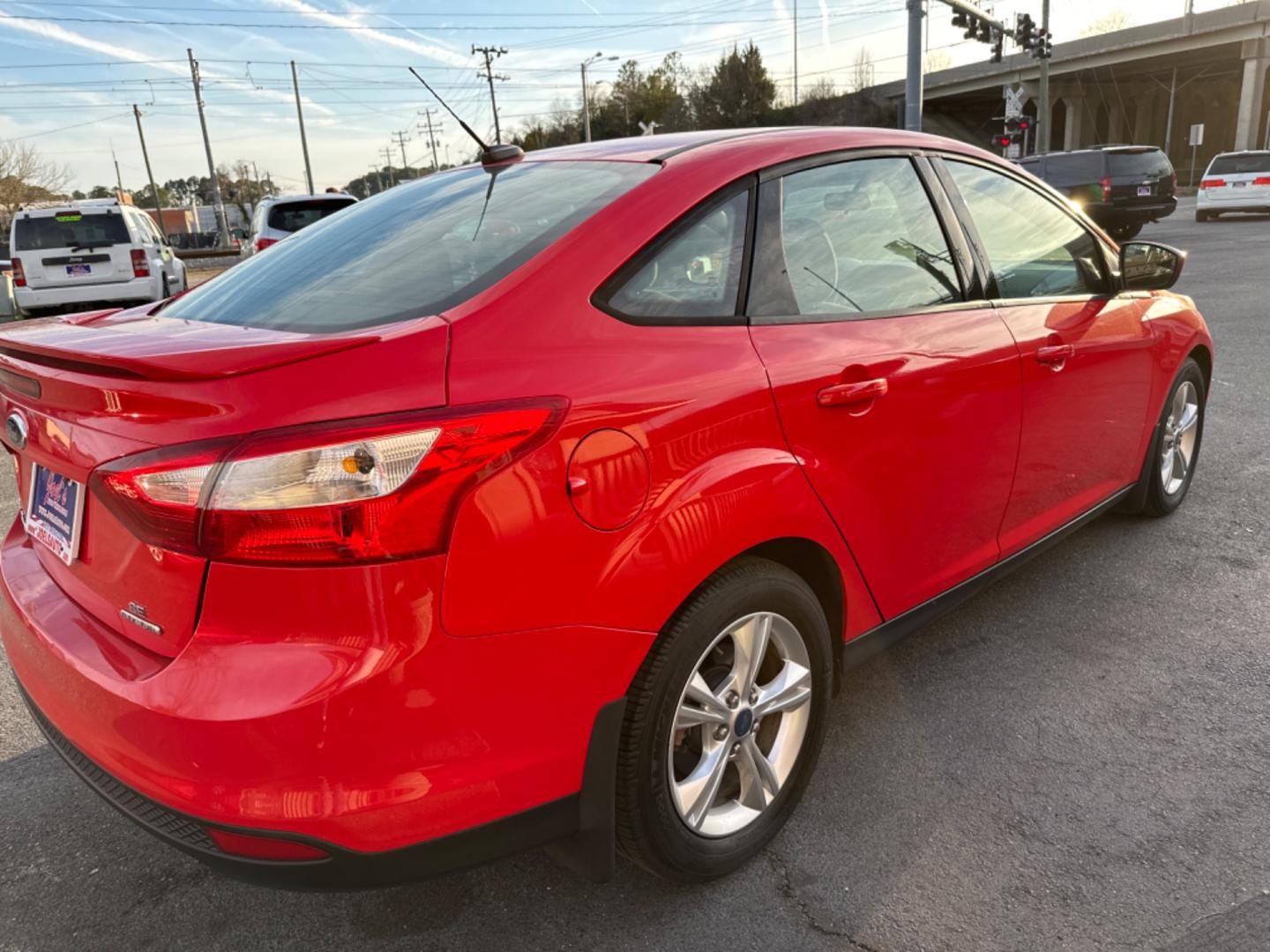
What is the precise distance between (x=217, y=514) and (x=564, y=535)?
0.56m

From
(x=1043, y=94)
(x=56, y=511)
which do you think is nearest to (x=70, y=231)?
(x=56, y=511)

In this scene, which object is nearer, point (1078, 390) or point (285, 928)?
point (285, 928)

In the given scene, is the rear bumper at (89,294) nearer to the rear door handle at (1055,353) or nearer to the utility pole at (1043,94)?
the rear door handle at (1055,353)

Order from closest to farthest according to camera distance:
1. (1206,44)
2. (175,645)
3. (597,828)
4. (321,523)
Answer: (321,523) → (175,645) → (597,828) → (1206,44)

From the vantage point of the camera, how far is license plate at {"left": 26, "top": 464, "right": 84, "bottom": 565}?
72.6 inches

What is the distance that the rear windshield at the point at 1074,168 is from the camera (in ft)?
61.9

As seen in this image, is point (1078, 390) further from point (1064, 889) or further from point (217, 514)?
point (217, 514)

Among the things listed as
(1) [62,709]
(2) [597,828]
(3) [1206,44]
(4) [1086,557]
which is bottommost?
(4) [1086,557]

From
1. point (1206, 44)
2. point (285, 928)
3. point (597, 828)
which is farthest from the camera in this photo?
point (1206, 44)

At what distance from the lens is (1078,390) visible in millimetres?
3135

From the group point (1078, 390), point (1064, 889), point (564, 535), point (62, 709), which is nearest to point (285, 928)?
point (62, 709)

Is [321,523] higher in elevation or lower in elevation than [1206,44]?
lower

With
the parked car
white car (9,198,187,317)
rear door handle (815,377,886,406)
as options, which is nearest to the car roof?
rear door handle (815,377,886,406)

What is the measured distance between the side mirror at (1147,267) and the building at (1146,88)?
4987cm
